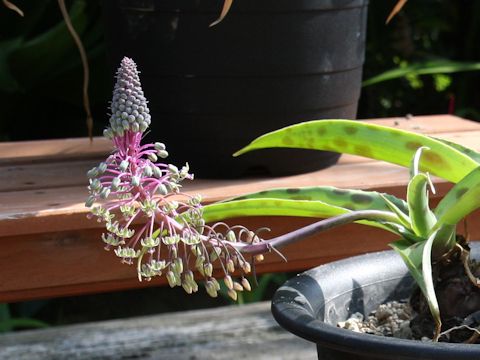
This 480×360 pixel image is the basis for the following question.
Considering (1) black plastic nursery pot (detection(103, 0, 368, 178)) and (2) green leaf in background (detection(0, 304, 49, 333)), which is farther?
(2) green leaf in background (detection(0, 304, 49, 333))

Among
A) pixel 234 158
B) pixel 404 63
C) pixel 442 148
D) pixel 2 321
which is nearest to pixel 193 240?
pixel 442 148

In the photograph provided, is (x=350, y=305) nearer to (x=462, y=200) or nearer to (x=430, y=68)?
(x=462, y=200)

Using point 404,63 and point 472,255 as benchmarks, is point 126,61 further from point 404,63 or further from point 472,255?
point 404,63

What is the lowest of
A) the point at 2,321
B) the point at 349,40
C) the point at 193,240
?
the point at 2,321

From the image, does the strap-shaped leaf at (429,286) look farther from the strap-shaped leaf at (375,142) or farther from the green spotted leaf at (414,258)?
the strap-shaped leaf at (375,142)

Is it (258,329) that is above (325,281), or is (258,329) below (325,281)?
below

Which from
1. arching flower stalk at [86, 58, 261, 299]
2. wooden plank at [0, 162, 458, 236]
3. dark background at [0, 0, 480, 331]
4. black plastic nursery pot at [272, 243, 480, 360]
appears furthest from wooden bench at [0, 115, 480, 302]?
dark background at [0, 0, 480, 331]

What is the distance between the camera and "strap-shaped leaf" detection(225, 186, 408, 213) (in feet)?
2.87

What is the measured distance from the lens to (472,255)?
0.99 metres

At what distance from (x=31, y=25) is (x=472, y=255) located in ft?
4.30

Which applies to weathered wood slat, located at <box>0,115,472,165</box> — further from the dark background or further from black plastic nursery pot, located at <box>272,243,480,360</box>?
black plastic nursery pot, located at <box>272,243,480,360</box>

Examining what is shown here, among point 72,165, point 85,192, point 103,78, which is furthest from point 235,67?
point 103,78

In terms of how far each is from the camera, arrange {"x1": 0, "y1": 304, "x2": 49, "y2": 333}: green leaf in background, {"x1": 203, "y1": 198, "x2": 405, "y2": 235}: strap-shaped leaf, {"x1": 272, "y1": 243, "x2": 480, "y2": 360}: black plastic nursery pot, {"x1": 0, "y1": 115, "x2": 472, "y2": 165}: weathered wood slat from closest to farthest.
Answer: {"x1": 272, "y1": 243, "x2": 480, "y2": 360}: black plastic nursery pot, {"x1": 203, "y1": 198, "x2": 405, "y2": 235}: strap-shaped leaf, {"x1": 0, "y1": 115, "x2": 472, "y2": 165}: weathered wood slat, {"x1": 0, "y1": 304, "x2": 49, "y2": 333}: green leaf in background

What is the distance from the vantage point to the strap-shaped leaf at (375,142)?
34.2 inches
